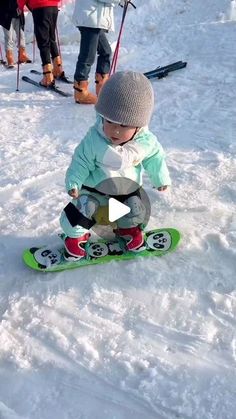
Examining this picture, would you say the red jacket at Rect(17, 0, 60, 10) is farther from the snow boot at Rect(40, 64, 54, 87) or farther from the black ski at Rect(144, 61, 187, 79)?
the black ski at Rect(144, 61, 187, 79)

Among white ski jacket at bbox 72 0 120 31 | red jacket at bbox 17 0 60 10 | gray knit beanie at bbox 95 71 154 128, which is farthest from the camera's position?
red jacket at bbox 17 0 60 10

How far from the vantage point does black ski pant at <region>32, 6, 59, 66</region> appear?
6.48 metres

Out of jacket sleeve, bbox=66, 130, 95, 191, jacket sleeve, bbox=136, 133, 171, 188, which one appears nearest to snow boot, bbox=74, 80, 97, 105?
jacket sleeve, bbox=136, 133, 171, 188

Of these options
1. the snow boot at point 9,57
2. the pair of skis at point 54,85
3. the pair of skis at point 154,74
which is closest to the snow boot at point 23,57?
the snow boot at point 9,57

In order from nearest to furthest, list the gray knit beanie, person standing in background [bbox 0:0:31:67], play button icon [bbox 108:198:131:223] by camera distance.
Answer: the gray knit beanie < play button icon [bbox 108:198:131:223] < person standing in background [bbox 0:0:31:67]

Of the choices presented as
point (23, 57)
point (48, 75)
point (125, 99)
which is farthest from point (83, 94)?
point (125, 99)

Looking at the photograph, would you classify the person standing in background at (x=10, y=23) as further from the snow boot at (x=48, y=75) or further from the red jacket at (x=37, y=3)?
the snow boot at (x=48, y=75)

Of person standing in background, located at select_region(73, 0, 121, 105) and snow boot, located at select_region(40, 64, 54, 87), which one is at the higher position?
person standing in background, located at select_region(73, 0, 121, 105)

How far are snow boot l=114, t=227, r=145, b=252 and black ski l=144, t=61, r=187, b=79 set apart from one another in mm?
4022

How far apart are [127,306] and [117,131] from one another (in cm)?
103

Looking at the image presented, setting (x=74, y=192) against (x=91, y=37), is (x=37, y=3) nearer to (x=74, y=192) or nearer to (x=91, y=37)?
(x=91, y=37)

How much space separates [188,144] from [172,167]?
1.99 feet

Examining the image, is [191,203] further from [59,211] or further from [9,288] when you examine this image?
[9,288]

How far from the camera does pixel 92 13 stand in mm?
5609
